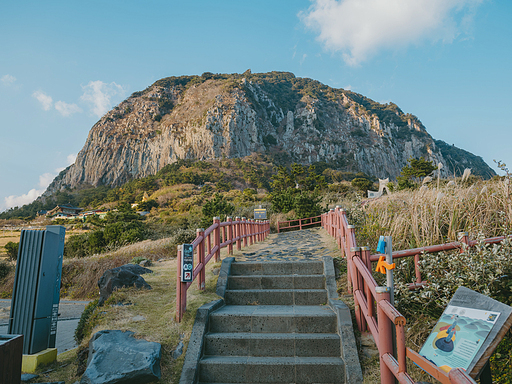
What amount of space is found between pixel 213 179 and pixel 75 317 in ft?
193

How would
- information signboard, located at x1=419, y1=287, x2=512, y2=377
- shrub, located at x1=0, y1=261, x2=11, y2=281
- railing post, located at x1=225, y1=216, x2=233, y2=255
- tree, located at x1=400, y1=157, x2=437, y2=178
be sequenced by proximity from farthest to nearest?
tree, located at x1=400, y1=157, x2=437, y2=178 → shrub, located at x1=0, y1=261, x2=11, y2=281 → railing post, located at x1=225, y1=216, x2=233, y2=255 → information signboard, located at x1=419, y1=287, x2=512, y2=377

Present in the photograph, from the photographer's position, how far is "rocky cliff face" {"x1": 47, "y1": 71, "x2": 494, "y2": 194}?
91000 millimetres

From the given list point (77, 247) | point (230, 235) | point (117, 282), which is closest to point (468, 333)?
point (117, 282)

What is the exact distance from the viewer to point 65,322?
6.33m

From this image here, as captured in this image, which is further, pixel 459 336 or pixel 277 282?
pixel 277 282

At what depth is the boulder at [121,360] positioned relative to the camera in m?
2.98

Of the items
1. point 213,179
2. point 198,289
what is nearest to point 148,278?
point 198,289

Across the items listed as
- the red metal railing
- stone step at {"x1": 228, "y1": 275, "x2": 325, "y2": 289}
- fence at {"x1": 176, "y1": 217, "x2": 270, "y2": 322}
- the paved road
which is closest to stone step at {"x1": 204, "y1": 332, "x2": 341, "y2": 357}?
fence at {"x1": 176, "y1": 217, "x2": 270, "y2": 322}

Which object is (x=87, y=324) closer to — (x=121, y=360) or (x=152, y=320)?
(x=152, y=320)

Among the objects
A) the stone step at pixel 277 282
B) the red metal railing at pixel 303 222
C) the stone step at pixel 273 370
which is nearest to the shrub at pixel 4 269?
the stone step at pixel 277 282

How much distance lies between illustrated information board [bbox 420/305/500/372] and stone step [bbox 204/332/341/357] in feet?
5.51

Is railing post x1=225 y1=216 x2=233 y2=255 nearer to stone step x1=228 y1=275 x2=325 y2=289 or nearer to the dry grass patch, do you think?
the dry grass patch

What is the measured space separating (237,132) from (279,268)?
Answer: 8718 cm

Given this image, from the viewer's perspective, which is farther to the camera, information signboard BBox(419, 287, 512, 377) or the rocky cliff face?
the rocky cliff face
